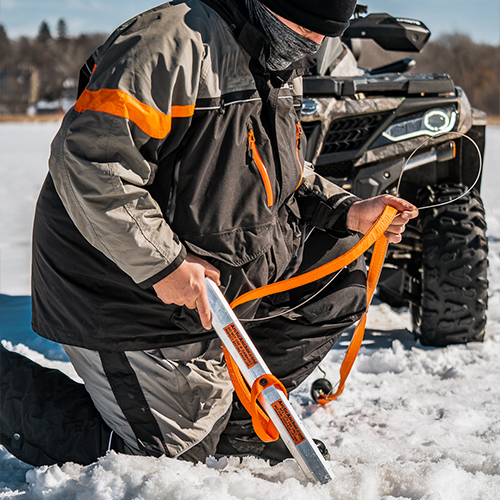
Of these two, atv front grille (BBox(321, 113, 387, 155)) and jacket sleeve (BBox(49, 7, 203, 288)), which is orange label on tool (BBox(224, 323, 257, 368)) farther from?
atv front grille (BBox(321, 113, 387, 155))

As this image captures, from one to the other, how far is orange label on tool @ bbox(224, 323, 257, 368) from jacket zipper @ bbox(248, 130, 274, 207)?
39 centimetres

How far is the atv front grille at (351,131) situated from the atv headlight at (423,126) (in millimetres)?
95

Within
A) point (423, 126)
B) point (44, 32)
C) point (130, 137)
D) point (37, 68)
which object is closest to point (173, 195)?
point (130, 137)

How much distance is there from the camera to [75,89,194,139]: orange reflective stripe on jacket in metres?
1.36

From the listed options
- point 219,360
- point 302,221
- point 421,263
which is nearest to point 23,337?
point 219,360

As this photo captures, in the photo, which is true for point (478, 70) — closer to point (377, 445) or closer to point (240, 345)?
point (377, 445)

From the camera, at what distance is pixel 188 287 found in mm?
1519

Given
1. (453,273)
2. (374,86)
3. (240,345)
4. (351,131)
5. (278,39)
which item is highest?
(278,39)

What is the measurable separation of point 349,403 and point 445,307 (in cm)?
83

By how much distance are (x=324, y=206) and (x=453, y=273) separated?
3.45 feet

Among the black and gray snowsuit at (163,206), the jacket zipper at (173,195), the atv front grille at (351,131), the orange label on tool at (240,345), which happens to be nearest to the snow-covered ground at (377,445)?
the black and gray snowsuit at (163,206)

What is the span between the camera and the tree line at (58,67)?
40438 millimetres

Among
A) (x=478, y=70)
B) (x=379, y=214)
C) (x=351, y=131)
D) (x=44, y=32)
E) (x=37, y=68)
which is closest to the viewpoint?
(x=379, y=214)

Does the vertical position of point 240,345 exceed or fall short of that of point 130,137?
it falls short
